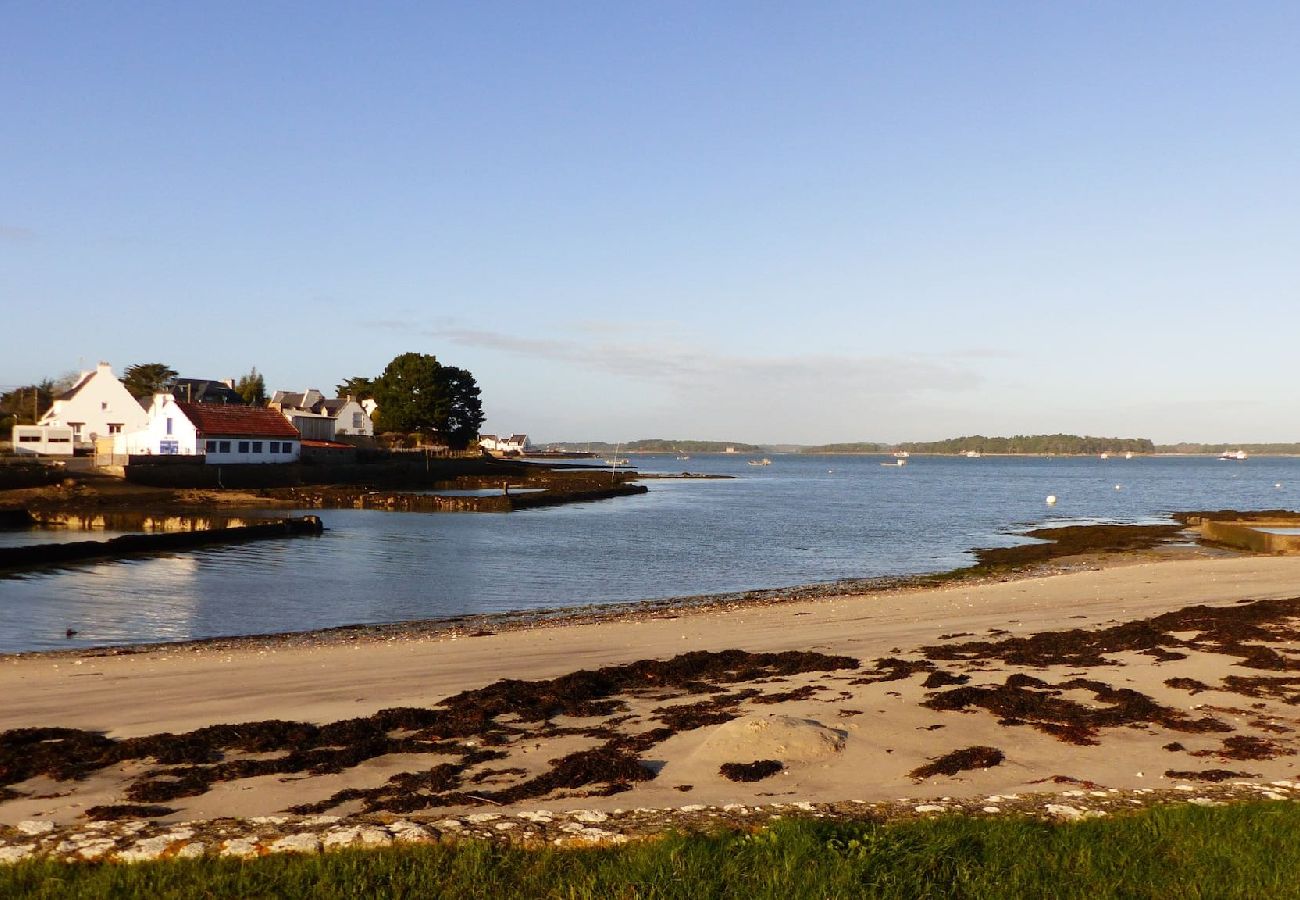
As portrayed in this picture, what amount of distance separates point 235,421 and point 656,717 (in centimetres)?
8179

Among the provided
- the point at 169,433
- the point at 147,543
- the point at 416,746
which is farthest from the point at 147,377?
the point at 416,746

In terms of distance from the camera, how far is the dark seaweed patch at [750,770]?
959cm

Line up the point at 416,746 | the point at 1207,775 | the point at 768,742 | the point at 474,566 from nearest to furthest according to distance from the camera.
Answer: the point at 1207,775 → the point at 768,742 → the point at 416,746 → the point at 474,566

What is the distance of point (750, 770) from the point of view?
9.71 metres

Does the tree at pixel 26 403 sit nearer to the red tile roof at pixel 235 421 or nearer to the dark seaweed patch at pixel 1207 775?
the red tile roof at pixel 235 421

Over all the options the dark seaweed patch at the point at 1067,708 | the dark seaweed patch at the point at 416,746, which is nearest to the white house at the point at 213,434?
the dark seaweed patch at the point at 416,746

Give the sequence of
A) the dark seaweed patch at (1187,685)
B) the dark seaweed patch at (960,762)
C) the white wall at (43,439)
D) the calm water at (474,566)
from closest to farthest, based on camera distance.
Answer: the dark seaweed patch at (960,762)
the dark seaweed patch at (1187,685)
the calm water at (474,566)
the white wall at (43,439)

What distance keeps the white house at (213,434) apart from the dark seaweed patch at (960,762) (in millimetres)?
79120

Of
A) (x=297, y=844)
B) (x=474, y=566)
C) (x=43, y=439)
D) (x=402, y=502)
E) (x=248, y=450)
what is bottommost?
(x=474, y=566)

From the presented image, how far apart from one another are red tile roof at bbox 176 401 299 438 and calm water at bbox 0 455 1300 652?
1517 cm

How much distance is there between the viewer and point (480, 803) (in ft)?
29.2

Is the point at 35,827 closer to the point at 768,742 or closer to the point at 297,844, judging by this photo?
the point at 297,844

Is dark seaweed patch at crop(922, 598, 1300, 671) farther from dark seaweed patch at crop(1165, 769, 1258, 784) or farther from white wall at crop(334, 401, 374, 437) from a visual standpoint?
white wall at crop(334, 401, 374, 437)

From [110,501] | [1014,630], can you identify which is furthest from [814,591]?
[110,501]
